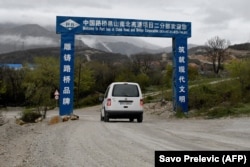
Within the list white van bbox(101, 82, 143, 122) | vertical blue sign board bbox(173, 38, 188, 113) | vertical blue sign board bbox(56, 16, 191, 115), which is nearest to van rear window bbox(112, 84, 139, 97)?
white van bbox(101, 82, 143, 122)

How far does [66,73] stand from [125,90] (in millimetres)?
7540

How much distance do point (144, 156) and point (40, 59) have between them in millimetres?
88577

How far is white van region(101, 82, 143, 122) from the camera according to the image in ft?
79.5

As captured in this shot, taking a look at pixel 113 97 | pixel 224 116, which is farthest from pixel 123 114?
pixel 224 116

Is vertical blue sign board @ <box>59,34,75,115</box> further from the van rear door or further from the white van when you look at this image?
the van rear door

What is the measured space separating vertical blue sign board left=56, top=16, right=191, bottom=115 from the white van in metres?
7.02

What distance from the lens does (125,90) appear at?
24406 millimetres

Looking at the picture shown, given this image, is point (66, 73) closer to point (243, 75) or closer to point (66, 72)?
point (66, 72)

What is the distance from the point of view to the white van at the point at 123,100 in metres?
24.2

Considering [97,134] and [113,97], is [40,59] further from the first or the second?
[97,134]

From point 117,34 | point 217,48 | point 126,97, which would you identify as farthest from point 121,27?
point 217,48

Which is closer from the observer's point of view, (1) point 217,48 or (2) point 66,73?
(2) point 66,73

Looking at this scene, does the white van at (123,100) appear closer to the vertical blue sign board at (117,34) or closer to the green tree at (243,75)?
the vertical blue sign board at (117,34)

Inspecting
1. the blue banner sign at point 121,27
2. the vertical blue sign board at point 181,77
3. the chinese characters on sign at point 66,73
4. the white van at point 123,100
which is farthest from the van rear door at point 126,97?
the vertical blue sign board at point 181,77
